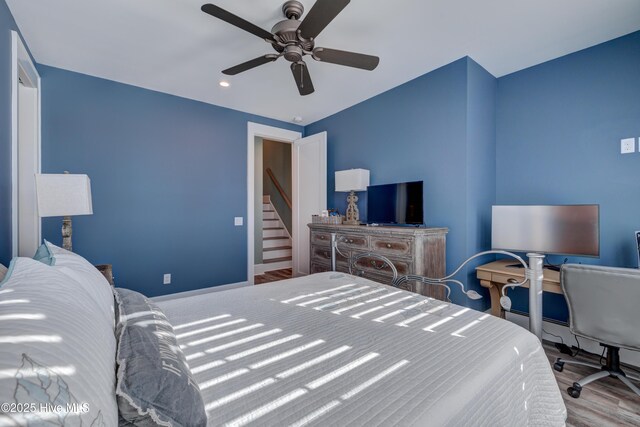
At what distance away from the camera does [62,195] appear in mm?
2098

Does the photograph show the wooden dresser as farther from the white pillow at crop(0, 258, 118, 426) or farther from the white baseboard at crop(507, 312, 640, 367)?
the white pillow at crop(0, 258, 118, 426)

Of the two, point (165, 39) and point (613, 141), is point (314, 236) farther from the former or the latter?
point (613, 141)

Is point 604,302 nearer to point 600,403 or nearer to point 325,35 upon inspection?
point 600,403

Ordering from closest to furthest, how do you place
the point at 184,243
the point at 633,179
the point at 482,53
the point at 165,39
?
the point at 633,179 → the point at 165,39 → the point at 482,53 → the point at 184,243

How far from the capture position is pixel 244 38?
7.89ft

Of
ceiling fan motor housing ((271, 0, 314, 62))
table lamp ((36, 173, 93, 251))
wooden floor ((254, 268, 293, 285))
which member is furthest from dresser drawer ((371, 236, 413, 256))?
table lamp ((36, 173, 93, 251))

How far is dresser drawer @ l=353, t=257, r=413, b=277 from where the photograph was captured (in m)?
2.60

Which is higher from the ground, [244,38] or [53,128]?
[244,38]

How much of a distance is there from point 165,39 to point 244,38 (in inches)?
27.6

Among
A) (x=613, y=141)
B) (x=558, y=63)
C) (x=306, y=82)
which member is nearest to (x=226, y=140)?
(x=306, y=82)

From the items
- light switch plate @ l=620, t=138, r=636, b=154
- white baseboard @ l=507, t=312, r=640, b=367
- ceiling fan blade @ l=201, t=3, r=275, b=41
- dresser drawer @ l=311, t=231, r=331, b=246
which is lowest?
white baseboard @ l=507, t=312, r=640, b=367

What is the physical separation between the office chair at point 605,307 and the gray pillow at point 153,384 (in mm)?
2193

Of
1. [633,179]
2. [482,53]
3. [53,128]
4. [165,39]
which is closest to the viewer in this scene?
[633,179]

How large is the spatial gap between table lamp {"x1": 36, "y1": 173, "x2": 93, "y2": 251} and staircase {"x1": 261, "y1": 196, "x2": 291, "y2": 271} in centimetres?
352
